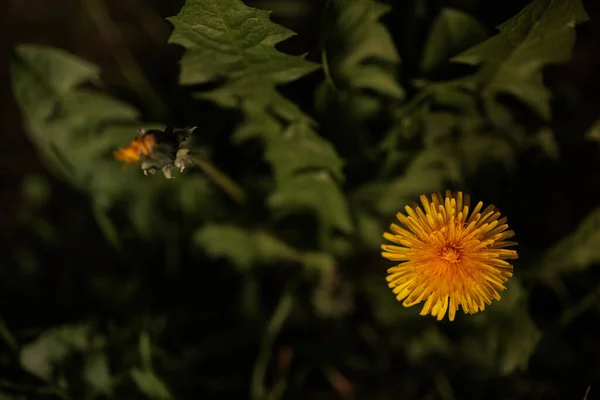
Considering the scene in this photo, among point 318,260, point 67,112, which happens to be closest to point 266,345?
point 318,260

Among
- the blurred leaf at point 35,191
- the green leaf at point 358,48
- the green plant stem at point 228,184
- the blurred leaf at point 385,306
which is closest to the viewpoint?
the green leaf at point 358,48

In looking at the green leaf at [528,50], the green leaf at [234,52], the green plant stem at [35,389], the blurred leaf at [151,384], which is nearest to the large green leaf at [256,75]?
the green leaf at [234,52]

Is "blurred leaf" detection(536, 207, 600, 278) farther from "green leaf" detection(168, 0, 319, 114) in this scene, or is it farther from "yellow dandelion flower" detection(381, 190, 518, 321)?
"green leaf" detection(168, 0, 319, 114)

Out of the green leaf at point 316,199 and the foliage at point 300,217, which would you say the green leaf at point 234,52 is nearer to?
the foliage at point 300,217

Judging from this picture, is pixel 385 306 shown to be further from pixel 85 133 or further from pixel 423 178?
pixel 85 133

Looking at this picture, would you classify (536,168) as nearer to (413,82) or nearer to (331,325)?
(413,82)

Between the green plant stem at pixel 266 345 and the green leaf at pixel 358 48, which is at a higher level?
the green leaf at pixel 358 48

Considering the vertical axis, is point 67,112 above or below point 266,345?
above
